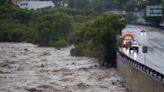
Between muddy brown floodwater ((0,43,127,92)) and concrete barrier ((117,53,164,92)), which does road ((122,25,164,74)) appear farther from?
muddy brown floodwater ((0,43,127,92))

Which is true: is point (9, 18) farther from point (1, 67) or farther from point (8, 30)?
point (1, 67)

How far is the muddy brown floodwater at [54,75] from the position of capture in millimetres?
59781

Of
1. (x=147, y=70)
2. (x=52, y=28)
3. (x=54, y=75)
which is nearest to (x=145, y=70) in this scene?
(x=147, y=70)

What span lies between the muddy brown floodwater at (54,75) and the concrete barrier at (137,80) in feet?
5.22

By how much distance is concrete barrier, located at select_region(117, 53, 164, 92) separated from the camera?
4066cm

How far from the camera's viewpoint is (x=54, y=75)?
7062 cm

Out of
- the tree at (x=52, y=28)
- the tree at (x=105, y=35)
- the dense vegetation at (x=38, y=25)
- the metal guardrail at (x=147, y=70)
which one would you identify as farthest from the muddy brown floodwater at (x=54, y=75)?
the dense vegetation at (x=38, y=25)

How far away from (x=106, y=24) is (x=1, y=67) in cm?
1802

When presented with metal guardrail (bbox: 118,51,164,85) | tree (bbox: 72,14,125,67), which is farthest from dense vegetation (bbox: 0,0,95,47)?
metal guardrail (bbox: 118,51,164,85)

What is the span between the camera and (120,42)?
80125 mm

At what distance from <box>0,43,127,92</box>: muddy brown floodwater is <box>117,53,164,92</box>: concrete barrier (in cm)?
159

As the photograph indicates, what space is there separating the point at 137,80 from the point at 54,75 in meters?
22.8

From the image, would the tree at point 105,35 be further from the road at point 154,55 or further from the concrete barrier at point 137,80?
the concrete barrier at point 137,80

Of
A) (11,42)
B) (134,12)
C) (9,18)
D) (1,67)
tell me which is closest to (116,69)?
(1,67)
